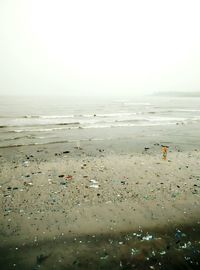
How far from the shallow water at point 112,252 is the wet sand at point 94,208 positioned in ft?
0.06

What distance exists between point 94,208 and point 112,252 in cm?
177

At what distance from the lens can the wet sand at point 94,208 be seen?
488cm

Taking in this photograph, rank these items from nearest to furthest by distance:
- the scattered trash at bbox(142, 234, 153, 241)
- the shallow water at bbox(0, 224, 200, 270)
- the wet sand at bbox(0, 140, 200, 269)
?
the shallow water at bbox(0, 224, 200, 270)
the wet sand at bbox(0, 140, 200, 269)
the scattered trash at bbox(142, 234, 153, 241)

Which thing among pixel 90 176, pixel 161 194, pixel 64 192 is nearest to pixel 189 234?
pixel 161 194

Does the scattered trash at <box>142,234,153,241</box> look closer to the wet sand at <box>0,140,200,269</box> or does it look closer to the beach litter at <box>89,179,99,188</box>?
the wet sand at <box>0,140,200,269</box>

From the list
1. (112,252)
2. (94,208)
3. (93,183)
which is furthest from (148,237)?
(93,183)

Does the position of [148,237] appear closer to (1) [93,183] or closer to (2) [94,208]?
(2) [94,208]

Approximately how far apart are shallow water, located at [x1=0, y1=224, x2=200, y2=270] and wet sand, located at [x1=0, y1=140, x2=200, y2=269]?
2 cm

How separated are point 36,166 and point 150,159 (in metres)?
4.89

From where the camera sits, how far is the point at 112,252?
487 cm

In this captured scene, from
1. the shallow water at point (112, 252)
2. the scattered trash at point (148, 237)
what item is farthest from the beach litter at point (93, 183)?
the scattered trash at point (148, 237)

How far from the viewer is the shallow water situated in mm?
4547

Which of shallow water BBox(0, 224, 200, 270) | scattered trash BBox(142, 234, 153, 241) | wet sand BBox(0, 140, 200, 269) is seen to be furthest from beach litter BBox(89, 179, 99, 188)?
scattered trash BBox(142, 234, 153, 241)

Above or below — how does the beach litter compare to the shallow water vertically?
above
